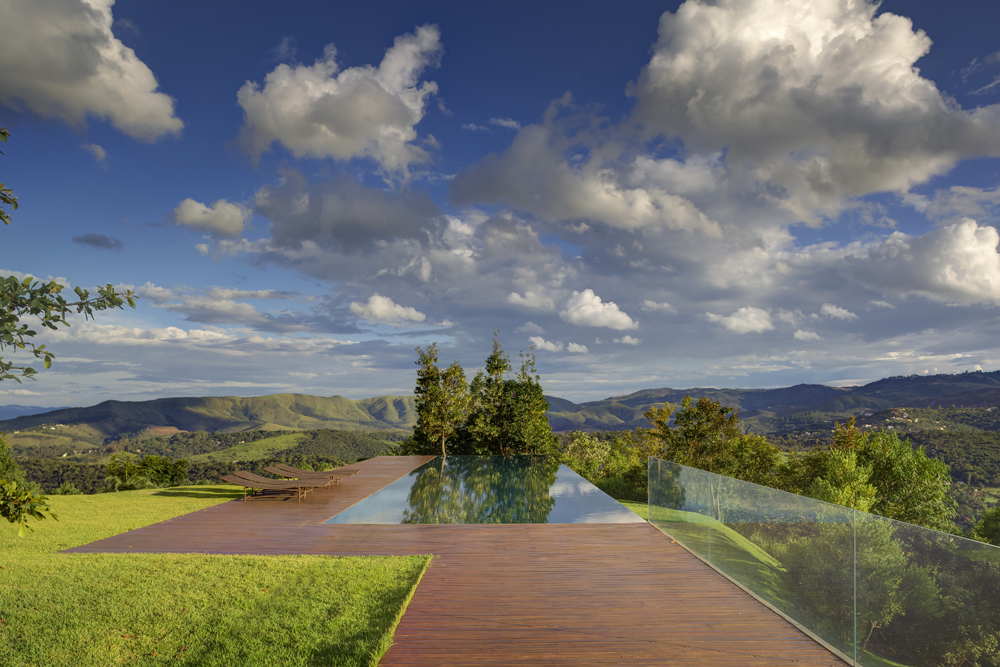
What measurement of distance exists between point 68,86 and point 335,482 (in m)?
8.86

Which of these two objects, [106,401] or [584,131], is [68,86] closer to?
[584,131]

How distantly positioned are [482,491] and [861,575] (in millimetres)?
8362

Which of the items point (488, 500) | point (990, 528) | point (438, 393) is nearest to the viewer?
point (488, 500)

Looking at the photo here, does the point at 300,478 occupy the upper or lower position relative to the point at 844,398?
upper

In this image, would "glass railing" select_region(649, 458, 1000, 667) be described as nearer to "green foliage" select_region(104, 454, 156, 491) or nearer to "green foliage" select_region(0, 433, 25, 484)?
"green foliage" select_region(0, 433, 25, 484)

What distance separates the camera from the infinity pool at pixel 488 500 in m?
8.03

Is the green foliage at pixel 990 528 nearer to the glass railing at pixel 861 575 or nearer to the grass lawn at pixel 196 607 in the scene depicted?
the glass railing at pixel 861 575

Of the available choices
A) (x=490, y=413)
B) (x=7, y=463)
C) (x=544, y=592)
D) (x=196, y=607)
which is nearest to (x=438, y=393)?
(x=490, y=413)

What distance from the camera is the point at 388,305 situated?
118ft

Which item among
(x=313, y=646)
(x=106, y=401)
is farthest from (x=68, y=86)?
(x=106, y=401)

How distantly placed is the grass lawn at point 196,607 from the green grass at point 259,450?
84147mm

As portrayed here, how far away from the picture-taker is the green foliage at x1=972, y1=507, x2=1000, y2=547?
2405 cm

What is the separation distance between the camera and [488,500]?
9844mm

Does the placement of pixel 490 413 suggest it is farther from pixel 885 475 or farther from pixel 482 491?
pixel 885 475
